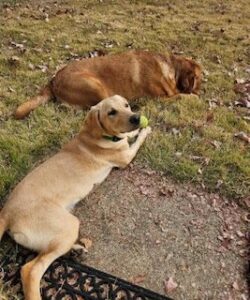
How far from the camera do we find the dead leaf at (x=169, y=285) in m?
3.96

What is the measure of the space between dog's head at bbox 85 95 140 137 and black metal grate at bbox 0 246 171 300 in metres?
1.26

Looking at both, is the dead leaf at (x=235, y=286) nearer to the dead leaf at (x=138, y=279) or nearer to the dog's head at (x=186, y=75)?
the dead leaf at (x=138, y=279)

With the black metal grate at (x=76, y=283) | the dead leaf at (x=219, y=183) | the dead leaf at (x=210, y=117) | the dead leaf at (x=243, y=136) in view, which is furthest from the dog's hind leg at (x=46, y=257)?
the dead leaf at (x=210, y=117)

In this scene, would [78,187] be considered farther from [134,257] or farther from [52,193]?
[134,257]

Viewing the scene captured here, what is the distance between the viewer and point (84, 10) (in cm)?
962

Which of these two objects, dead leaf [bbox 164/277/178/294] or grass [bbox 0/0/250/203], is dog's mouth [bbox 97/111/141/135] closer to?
grass [bbox 0/0/250/203]

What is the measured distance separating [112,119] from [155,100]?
5.51ft

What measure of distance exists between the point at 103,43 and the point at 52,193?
167 inches

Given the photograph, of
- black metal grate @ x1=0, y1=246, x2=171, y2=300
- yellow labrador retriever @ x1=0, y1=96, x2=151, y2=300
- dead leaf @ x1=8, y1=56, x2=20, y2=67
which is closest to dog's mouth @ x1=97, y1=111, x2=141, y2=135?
yellow labrador retriever @ x1=0, y1=96, x2=151, y2=300

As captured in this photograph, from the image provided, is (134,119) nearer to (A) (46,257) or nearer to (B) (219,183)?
(B) (219,183)

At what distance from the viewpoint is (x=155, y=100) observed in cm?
622

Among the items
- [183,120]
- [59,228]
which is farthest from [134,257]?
[183,120]

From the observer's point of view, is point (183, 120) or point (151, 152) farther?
point (183, 120)

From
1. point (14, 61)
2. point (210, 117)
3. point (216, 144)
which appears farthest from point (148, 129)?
point (14, 61)
